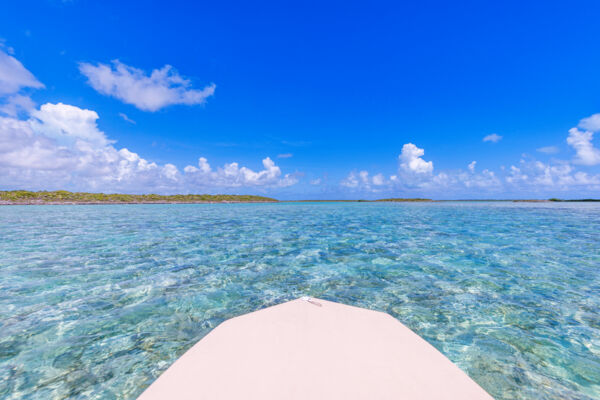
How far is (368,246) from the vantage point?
13.6m

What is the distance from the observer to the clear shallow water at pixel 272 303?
3984 mm

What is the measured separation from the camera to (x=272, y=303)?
6516 millimetres

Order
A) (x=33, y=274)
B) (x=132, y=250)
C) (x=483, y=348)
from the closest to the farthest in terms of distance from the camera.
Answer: (x=483, y=348), (x=33, y=274), (x=132, y=250)

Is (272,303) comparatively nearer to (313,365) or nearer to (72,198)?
(313,365)

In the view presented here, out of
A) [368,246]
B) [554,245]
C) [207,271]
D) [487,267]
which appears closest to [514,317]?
[487,267]

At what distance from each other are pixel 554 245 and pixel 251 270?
1720cm

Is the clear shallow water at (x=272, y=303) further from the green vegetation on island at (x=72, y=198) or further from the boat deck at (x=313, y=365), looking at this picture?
the green vegetation on island at (x=72, y=198)

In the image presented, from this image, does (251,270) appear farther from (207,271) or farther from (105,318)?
(105,318)

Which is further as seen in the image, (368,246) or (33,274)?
(368,246)

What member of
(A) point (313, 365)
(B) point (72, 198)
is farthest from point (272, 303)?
(B) point (72, 198)

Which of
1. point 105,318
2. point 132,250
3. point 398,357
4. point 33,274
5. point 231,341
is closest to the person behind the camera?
point 398,357

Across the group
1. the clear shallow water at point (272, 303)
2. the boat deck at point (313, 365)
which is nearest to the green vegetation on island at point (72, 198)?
the clear shallow water at point (272, 303)

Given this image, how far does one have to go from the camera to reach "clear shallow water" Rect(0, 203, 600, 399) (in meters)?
3.98

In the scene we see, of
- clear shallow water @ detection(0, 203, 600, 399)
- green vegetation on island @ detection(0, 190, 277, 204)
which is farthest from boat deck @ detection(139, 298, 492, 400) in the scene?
green vegetation on island @ detection(0, 190, 277, 204)
